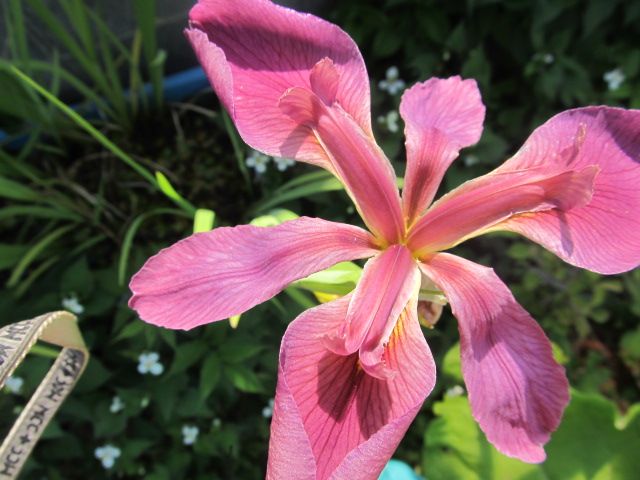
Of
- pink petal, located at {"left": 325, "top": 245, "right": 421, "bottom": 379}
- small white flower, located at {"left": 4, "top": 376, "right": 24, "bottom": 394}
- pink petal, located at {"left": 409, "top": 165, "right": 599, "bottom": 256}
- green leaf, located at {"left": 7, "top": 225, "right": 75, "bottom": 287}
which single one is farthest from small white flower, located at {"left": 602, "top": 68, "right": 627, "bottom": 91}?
small white flower, located at {"left": 4, "top": 376, "right": 24, "bottom": 394}

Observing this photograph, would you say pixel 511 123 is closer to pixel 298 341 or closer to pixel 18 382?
pixel 298 341

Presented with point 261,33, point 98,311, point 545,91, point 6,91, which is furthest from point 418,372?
point 545,91

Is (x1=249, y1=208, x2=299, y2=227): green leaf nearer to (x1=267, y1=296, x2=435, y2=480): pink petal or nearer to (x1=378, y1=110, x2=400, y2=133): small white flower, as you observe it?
(x1=267, y1=296, x2=435, y2=480): pink petal

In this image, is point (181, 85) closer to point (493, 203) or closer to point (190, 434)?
point (190, 434)

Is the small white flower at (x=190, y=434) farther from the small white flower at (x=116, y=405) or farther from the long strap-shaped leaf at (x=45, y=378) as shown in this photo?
the long strap-shaped leaf at (x=45, y=378)

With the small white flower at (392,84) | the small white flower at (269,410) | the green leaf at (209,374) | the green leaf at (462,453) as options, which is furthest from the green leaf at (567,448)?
the small white flower at (392,84)

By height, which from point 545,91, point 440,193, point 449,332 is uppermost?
point 545,91
